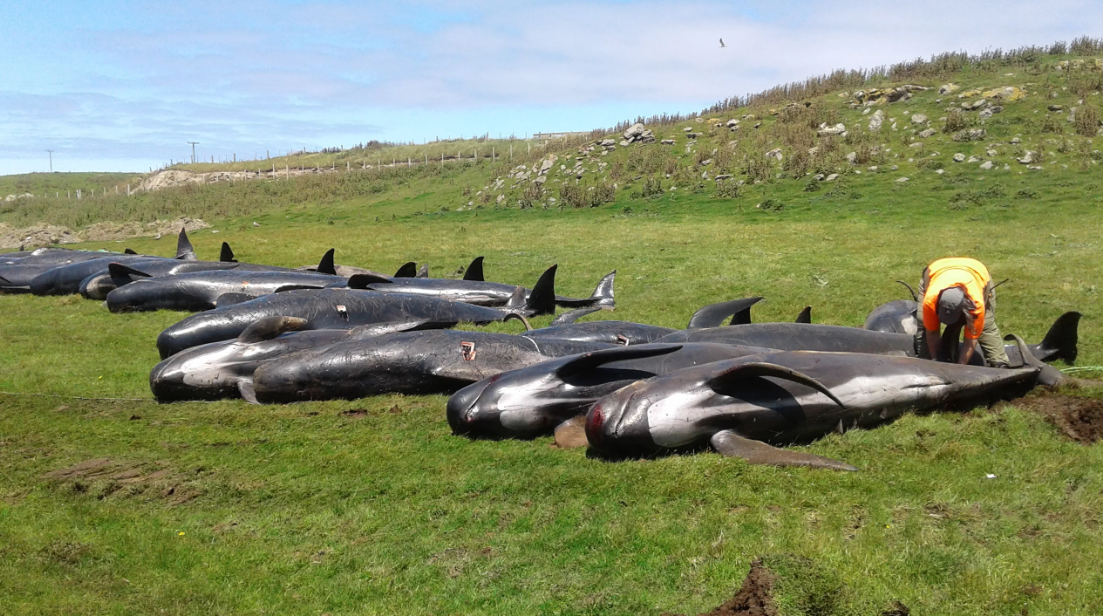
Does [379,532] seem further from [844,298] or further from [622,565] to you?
[844,298]

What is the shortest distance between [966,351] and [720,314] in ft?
12.8

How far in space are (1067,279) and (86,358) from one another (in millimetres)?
16153

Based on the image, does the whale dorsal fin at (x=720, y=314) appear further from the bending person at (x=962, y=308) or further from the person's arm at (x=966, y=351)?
the person's arm at (x=966, y=351)

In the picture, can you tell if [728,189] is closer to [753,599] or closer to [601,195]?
[601,195]

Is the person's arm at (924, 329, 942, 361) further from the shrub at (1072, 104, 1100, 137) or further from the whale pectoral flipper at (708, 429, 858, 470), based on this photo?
the shrub at (1072, 104, 1100, 137)

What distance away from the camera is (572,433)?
8.30 meters

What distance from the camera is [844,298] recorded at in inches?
584

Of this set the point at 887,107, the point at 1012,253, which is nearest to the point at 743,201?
the point at 887,107

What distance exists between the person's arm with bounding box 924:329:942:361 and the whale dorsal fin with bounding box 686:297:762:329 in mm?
3262

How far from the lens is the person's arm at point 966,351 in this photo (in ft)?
29.0

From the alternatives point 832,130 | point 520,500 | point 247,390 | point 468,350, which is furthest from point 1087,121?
point 520,500

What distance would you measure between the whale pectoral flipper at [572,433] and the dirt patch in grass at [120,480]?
3208mm

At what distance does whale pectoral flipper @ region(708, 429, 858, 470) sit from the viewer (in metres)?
6.90

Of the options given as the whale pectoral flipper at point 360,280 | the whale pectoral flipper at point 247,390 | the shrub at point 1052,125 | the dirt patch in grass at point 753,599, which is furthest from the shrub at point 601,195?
the dirt patch in grass at point 753,599
